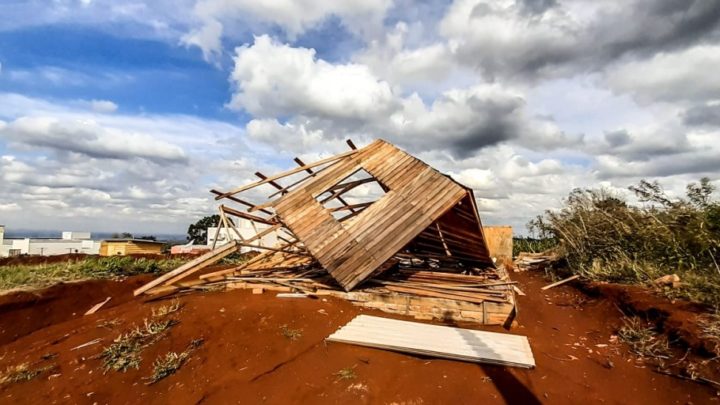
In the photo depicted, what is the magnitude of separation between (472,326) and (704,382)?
3.56 metres

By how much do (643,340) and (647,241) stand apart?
5460 mm

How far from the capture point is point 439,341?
6430mm

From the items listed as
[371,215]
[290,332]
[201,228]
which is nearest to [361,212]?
[371,215]

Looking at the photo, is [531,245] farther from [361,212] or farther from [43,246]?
[43,246]

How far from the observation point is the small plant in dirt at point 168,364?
5.43 m

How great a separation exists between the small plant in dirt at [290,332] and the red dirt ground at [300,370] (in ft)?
0.24

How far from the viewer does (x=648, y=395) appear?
17.5 feet

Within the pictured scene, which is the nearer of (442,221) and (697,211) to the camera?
(697,211)

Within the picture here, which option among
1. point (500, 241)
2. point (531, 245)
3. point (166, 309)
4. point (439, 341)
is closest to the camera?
point (439, 341)

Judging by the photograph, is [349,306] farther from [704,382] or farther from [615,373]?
[704,382]

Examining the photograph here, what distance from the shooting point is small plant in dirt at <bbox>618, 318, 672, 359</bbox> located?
6568 millimetres

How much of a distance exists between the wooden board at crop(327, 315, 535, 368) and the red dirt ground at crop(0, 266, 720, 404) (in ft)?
0.45

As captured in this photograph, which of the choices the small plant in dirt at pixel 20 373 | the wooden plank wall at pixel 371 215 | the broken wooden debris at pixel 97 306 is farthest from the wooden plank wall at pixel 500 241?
the small plant in dirt at pixel 20 373

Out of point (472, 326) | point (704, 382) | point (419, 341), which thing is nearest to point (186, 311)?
point (419, 341)
